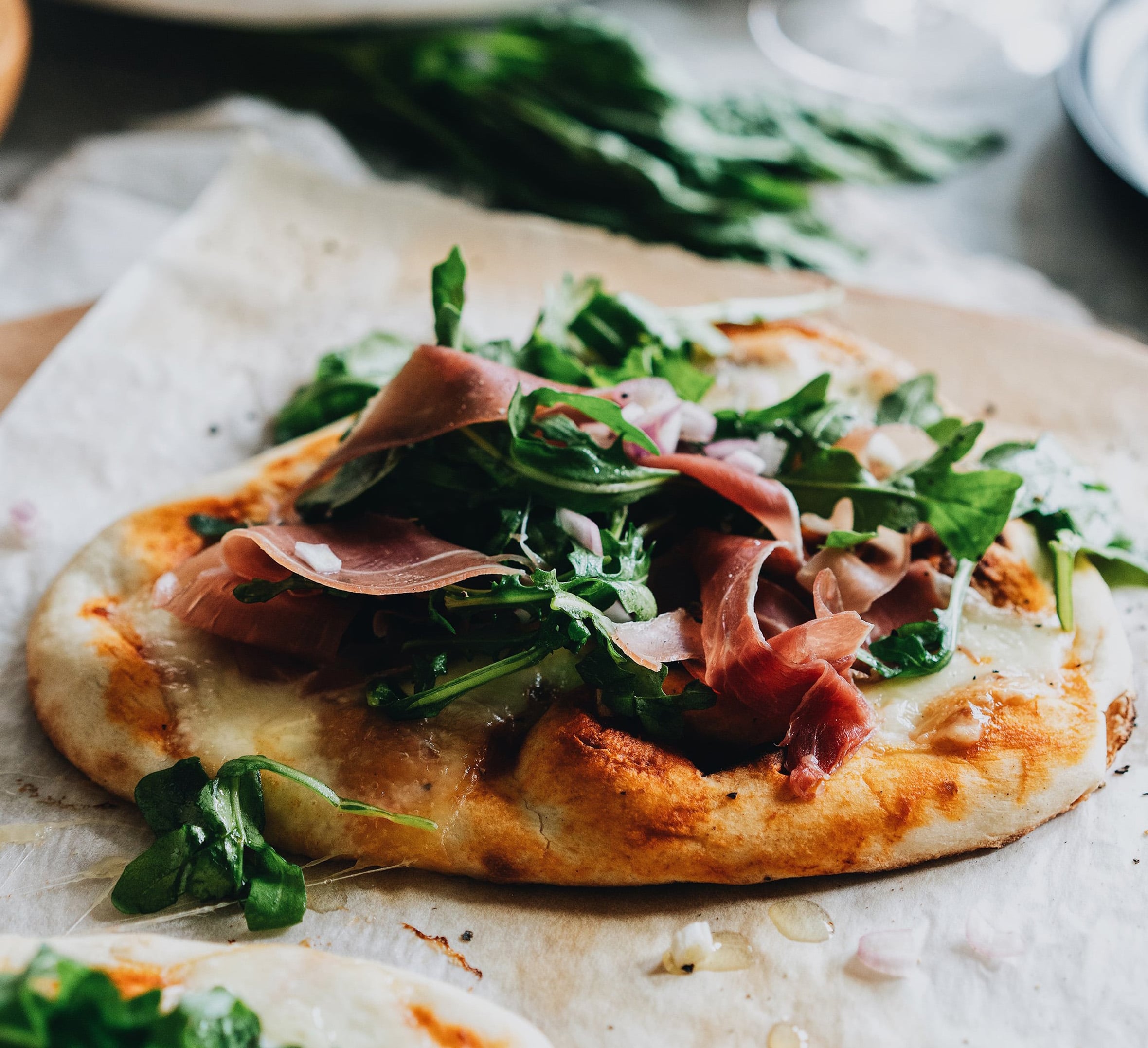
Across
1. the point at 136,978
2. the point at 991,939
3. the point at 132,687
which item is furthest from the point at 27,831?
the point at 991,939

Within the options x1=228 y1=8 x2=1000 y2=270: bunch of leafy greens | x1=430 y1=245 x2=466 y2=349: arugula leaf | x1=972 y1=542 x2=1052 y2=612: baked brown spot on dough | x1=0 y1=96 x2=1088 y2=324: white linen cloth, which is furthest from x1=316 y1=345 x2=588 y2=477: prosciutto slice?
x1=228 y1=8 x2=1000 y2=270: bunch of leafy greens

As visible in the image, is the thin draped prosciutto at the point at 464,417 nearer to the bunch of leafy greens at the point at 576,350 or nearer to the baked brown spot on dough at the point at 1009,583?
the bunch of leafy greens at the point at 576,350

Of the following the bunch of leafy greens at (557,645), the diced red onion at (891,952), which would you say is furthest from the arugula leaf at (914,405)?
the diced red onion at (891,952)

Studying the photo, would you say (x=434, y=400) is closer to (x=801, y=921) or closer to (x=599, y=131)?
(x=801, y=921)

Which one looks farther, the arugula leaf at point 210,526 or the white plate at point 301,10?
the white plate at point 301,10

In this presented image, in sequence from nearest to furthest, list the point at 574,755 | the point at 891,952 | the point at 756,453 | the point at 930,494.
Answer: the point at 891,952 → the point at 574,755 → the point at 930,494 → the point at 756,453

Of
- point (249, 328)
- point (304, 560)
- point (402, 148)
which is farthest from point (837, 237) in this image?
point (304, 560)
